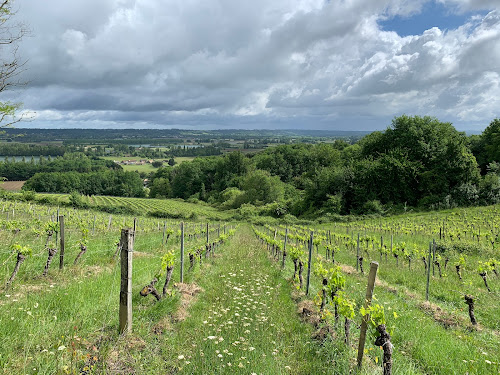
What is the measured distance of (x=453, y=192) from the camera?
4188 centimetres

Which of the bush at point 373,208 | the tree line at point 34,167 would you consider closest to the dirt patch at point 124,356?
the bush at point 373,208

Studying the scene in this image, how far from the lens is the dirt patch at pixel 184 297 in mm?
6257

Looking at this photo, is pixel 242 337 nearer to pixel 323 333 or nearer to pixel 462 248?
pixel 323 333

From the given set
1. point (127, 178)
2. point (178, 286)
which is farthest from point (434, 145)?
point (127, 178)

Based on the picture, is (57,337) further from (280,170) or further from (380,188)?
(280,170)

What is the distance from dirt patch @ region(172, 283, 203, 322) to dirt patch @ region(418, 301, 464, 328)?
6.50 m

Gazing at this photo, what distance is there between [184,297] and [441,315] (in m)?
6.98

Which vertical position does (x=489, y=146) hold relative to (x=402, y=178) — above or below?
above

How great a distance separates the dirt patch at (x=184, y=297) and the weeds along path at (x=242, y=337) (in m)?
0.15

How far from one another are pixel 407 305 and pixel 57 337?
8.72 meters

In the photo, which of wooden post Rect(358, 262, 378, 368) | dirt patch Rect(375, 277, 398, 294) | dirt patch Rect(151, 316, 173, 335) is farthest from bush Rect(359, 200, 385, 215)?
dirt patch Rect(151, 316, 173, 335)

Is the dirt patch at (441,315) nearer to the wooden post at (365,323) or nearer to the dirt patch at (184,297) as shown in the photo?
the wooden post at (365,323)

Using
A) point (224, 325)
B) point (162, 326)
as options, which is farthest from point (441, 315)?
point (162, 326)

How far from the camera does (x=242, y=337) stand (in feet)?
17.7
